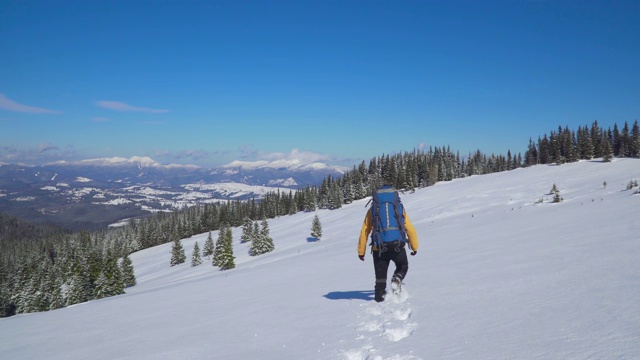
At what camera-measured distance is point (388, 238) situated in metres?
6.91

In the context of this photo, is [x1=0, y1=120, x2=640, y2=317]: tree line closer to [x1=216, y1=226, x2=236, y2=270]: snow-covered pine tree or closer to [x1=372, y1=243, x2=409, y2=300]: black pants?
[x1=216, y1=226, x2=236, y2=270]: snow-covered pine tree

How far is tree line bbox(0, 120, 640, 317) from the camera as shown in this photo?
1900 inches

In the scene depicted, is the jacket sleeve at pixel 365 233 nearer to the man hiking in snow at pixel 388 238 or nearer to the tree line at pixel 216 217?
the man hiking in snow at pixel 388 238

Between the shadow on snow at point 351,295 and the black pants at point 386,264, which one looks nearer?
the black pants at point 386,264

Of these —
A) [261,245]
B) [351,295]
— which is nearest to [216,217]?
[261,245]

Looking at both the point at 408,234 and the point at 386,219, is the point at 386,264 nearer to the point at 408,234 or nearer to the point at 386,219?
the point at 408,234

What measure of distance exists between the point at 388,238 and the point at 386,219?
15.8 inches

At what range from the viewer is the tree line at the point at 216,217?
4825 cm

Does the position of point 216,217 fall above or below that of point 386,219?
below

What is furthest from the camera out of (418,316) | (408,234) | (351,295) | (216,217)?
(216,217)

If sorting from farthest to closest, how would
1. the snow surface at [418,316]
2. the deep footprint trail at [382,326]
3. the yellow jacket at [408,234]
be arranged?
1. the yellow jacket at [408,234]
2. the deep footprint trail at [382,326]
3. the snow surface at [418,316]

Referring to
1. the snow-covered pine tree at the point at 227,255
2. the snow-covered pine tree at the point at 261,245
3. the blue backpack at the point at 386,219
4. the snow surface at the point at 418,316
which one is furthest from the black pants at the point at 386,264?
the snow-covered pine tree at the point at 261,245

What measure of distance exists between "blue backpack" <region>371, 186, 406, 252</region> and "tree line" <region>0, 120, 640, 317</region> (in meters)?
45.3

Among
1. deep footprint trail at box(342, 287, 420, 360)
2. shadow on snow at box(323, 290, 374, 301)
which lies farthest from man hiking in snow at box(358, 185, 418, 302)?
shadow on snow at box(323, 290, 374, 301)
